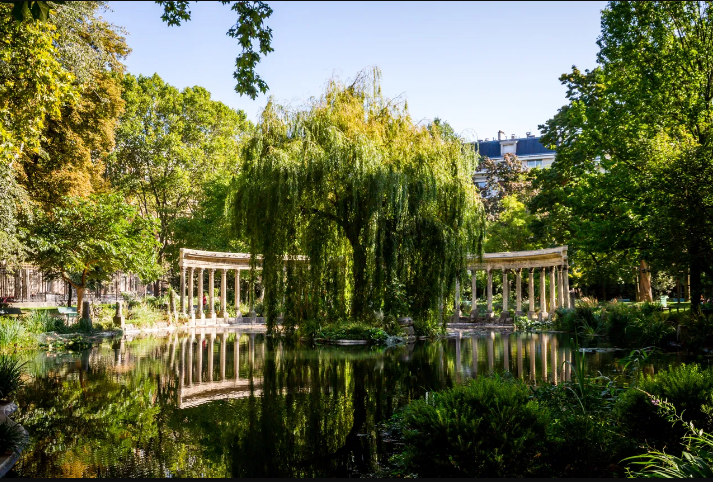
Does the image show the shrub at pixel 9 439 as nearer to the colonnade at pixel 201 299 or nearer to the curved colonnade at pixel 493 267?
the curved colonnade at pixel 493 267

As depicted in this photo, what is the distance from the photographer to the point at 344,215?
66.8 ft

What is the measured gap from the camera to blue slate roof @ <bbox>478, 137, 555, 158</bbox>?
96.4 metres

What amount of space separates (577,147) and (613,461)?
25475mm

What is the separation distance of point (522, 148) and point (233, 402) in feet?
305

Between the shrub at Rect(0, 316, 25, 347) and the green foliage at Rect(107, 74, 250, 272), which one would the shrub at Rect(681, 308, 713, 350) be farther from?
the green foliage at Rect(107, 74, 250, 272)

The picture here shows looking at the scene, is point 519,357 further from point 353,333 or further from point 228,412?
point 228,412

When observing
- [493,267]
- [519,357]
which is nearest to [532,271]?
[493,267]

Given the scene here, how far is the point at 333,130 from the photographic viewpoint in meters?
20.1

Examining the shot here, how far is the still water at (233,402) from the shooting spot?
7.57 metres

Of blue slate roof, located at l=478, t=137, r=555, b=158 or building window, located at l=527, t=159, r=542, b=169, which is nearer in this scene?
building window, located at l=527, t=159, r=542, b=169

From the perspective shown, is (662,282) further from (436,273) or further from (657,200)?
(436,273)

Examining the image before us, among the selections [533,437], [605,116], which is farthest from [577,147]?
[533,437]

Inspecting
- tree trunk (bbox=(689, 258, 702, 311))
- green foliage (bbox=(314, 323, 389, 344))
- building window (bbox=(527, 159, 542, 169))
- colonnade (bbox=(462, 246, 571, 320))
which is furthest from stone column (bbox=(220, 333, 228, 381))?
building window (bbox=(527, 159, 542, 169))

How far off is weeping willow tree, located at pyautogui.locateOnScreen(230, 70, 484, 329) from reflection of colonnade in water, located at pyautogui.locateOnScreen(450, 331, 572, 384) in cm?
292
